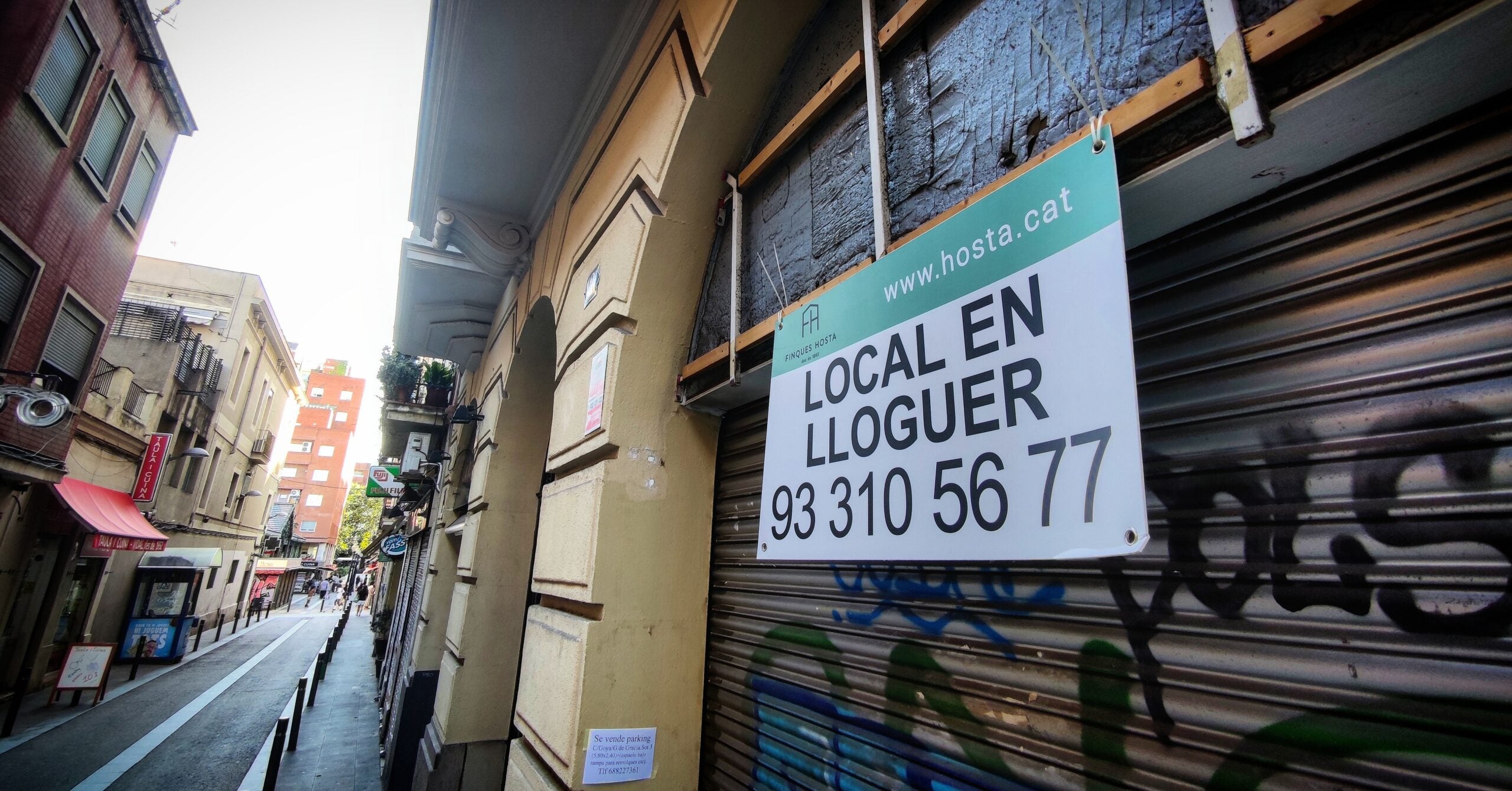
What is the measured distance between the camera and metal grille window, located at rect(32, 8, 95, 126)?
888 cm

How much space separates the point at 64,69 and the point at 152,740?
1022cm

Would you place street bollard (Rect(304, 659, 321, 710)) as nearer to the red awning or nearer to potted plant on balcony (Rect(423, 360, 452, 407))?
the red awning

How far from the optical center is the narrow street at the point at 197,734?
7.47 m

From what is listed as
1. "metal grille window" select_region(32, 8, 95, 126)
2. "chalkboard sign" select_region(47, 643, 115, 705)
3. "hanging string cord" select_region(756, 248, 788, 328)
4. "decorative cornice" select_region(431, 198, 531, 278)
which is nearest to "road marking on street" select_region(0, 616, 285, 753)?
"chalkboard sign" select_region(47, 643, 115, 705)

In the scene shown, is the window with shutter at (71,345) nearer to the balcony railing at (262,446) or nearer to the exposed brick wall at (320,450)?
the balcony railing at (262,446)

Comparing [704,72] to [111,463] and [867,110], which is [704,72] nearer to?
[867,110]

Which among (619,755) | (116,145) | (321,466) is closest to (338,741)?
(619,755)

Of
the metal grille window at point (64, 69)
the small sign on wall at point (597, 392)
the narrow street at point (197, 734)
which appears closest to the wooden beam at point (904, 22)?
the small sign on wall at point (597, 392)

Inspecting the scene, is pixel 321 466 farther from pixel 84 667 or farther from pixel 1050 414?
pixel 1050 414

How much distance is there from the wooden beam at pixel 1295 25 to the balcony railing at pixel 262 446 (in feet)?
110

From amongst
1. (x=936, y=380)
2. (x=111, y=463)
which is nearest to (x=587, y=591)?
(x=936, y=380)

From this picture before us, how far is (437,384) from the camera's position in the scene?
36.1 ft

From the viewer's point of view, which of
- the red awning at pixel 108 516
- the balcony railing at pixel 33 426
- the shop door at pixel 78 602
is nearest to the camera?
the balcony railing at pixel 33 426

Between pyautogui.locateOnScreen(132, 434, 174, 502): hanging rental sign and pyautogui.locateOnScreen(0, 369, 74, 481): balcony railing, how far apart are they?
442 centimetres
